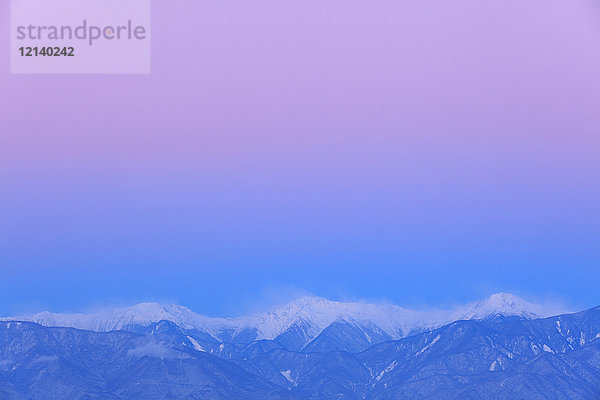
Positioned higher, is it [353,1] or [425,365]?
[353,1]

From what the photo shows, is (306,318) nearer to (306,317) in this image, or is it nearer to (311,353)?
(306,317)

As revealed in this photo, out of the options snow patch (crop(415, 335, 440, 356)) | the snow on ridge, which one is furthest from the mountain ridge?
snow patch (crop(415, 335, 440, 356))

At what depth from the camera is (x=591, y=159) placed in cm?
563

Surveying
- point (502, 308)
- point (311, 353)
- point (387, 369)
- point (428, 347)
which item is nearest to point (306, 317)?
point (311, 353)

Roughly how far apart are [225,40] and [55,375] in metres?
2.79

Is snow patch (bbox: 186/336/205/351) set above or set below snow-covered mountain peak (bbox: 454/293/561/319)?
below

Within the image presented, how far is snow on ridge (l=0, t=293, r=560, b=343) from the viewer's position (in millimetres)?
5660

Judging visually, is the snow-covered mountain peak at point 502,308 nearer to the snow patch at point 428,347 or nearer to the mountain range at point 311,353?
the mountain range at point 311,353

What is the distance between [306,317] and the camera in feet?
18.7

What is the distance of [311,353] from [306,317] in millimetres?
343

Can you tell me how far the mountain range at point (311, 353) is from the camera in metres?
5.70

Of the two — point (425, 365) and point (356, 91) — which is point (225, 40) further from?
point (425, 365)

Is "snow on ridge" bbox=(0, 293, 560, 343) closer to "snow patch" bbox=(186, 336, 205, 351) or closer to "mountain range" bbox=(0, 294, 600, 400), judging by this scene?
"mountain range" bbox=(0, 294, 600, 400)

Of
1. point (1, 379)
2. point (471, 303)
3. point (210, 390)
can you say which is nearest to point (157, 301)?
point (210, 390)
